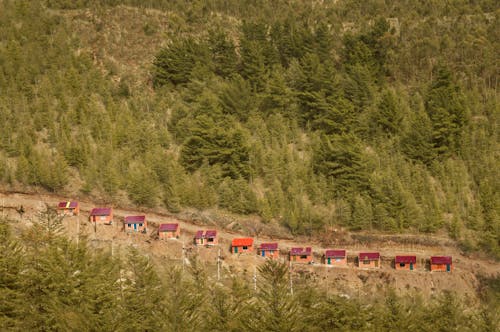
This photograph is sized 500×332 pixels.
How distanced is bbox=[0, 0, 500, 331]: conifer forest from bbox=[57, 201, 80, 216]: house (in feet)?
10.4

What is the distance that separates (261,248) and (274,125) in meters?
17.1

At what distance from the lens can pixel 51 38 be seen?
3147 inches

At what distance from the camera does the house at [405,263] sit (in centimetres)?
5016

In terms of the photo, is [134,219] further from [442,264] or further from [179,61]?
[442,264]

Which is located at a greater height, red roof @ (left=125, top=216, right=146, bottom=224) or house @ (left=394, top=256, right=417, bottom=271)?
red roof @ (left=125, top=216, right=146, bottom=224)

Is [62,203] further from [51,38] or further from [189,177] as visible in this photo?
[51,38]

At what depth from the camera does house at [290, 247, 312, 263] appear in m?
51.2

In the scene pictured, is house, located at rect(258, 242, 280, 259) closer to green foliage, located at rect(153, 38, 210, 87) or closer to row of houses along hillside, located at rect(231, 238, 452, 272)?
row of houses along hillside, located at rect(231, 238, 452, 272)

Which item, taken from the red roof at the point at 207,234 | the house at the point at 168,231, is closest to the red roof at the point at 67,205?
the house at the point at 168,231

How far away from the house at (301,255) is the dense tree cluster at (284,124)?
3.65 m

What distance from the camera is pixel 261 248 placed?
51.8 m

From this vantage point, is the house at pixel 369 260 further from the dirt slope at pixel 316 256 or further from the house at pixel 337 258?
the house at pixel 337 258

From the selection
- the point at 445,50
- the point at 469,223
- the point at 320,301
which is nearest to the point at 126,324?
the point at 320,301

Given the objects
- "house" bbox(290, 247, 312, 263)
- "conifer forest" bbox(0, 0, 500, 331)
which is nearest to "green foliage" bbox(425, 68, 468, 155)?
"conifer forest" bbox(0, 0, 500, 331)
